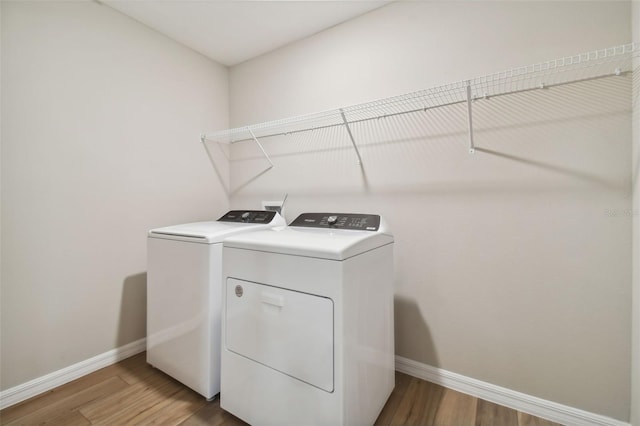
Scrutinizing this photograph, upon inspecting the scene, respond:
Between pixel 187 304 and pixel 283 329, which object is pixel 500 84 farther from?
pixel 187 304

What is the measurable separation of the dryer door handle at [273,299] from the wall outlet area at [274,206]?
109cm

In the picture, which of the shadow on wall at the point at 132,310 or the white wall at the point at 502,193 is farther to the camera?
→ the shadow on wall at the point at 132,310

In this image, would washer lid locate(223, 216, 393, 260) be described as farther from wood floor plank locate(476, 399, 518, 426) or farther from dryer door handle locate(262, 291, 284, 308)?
wood floor plank locate(476, 399, 518, 426)

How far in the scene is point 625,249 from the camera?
3.83 ft

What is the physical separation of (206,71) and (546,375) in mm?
3220

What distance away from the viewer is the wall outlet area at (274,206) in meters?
2.21

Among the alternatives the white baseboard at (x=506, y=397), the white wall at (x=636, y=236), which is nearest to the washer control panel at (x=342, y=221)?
the white baseboard at (x=506, y=397)

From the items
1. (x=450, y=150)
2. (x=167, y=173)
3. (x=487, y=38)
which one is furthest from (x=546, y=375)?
(x=167, y=173)

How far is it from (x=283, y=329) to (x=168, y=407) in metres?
0.87

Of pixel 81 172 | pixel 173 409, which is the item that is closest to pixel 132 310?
pixel 173 409

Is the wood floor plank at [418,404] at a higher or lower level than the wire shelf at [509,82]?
lower

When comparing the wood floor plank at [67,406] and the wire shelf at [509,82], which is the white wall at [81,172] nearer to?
the wood floor plank at [67,406]

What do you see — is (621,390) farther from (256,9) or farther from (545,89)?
(256,9)

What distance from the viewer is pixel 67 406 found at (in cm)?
139
